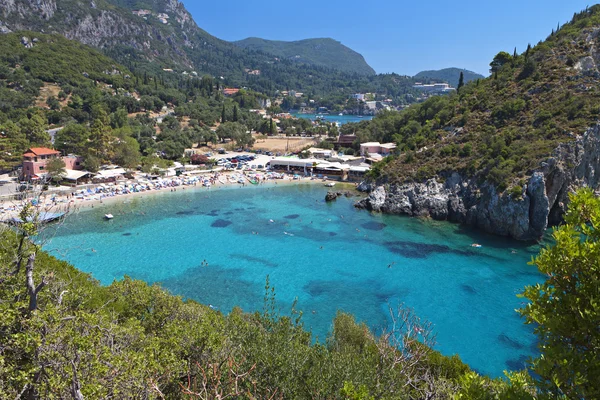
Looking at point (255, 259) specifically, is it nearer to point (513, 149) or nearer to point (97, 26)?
point (513, 149)

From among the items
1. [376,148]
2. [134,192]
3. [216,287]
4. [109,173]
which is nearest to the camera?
[216,287]

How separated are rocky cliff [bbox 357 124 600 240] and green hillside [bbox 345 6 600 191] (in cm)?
99

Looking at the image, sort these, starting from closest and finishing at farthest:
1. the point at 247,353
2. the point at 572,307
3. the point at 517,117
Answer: the point at 572,307 < the point at 247,353 < the point at 517,117

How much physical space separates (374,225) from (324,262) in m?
9.09

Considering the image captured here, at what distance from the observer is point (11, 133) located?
142ft

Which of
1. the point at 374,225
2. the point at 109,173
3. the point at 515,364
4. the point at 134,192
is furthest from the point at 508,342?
the point at 109,173

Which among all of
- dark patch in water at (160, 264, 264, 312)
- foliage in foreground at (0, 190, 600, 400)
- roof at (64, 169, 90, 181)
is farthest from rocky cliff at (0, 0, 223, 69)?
foliage in foreground at (0, 190, 600, 400)

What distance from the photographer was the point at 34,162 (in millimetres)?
41062

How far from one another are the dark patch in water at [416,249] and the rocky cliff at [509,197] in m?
5.88

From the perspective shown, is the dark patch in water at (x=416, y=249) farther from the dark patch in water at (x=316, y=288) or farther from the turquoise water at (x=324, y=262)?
the dark patch in water at (x=316, y=288)

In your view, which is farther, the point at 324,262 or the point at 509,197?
the point at 509,197

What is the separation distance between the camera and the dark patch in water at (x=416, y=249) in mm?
27750

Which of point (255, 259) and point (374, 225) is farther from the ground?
point (374, 225)

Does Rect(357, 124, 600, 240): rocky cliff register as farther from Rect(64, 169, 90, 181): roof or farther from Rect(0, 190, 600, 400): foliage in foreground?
Rect(64, 169, 90, 181): roof
